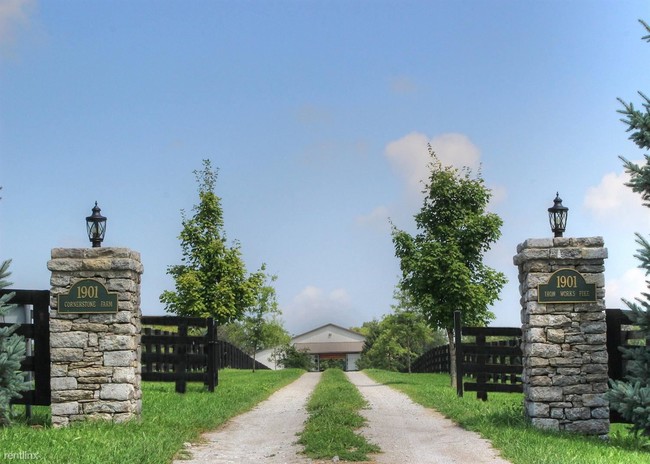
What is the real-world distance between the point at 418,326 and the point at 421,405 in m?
23.6

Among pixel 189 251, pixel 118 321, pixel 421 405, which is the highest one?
pixel 189 251

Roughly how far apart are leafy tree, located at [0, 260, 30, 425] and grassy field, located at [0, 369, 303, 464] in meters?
0.44

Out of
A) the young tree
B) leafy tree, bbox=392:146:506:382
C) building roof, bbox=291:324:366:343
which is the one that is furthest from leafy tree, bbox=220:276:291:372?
building roof, bbox=291:324:366:343

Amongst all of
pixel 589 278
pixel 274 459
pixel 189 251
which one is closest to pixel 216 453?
pixel 274 459

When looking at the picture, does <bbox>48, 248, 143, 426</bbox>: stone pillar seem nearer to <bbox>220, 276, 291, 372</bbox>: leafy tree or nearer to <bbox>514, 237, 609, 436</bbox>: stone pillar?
<bbox>514, 237, 609, 436</bbox>: stone pillar

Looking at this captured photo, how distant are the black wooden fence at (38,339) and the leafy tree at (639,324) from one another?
7.88 meters

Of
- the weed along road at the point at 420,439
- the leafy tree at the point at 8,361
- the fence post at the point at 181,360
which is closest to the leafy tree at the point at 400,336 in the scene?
the fence post at the point at 181,360

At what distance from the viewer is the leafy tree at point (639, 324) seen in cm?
996

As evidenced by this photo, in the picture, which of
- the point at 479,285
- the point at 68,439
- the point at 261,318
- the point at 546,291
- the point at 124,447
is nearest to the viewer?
the point at 124,447

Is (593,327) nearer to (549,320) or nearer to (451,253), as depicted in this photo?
(549,320)

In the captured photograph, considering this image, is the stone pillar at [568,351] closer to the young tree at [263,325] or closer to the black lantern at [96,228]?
the black lantern at [96,228]

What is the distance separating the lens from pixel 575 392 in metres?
11.0

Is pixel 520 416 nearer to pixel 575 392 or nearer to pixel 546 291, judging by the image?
pixel 575 392

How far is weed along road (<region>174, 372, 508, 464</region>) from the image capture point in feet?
29.3
